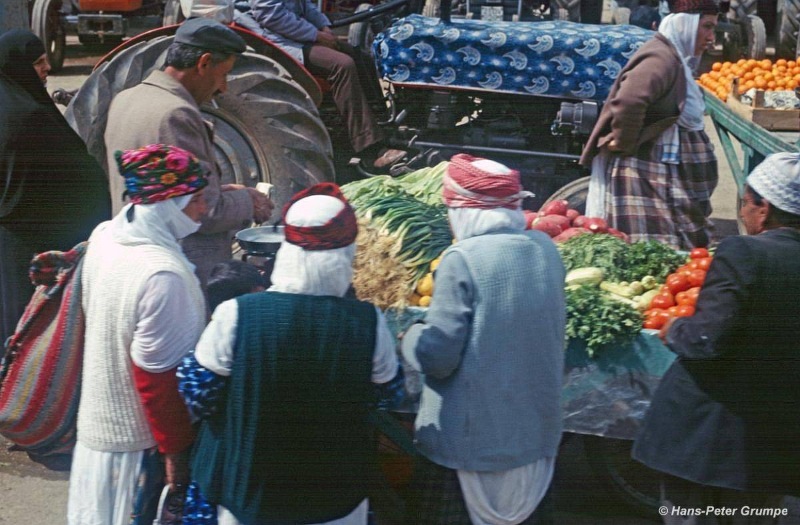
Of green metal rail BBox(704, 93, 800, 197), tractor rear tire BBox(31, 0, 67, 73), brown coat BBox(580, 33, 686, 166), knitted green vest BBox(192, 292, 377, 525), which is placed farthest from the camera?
tractor rear tire BBox(31, 0, 67, 73)

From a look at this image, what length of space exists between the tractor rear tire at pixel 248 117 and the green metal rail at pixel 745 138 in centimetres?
276

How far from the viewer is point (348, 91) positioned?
7305mm

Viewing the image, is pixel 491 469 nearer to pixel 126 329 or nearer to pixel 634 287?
pixel 126 329

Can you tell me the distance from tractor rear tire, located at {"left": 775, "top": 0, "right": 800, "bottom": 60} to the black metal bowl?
11.5m

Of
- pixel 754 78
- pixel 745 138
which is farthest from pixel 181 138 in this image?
pixel 754 78

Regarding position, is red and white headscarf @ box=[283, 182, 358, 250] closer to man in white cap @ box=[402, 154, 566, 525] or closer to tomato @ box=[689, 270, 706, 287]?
man in white cap @ box=[402, 154, 566, 525]

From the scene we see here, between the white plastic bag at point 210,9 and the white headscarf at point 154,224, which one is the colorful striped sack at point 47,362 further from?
the white plastic bag at point 210,9

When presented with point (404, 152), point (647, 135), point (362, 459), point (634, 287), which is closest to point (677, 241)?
point (647, 135)

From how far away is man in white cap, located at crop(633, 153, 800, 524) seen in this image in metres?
3.11

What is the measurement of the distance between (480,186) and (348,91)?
4.31m

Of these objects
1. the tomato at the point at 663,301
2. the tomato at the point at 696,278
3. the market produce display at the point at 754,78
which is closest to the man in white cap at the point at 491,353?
the tomato at the point at 663,301

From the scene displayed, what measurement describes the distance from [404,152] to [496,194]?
4296mm

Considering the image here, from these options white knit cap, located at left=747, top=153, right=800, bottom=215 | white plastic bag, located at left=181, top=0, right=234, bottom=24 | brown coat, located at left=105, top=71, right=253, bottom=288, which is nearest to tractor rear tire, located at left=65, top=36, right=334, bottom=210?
white plastic bag, located at left=181, top=0, right=234, bottom=24

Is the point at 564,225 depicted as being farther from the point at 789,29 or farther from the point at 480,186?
the point at 789,29
